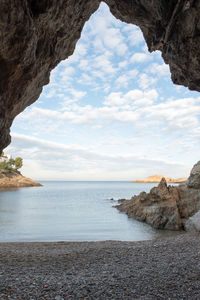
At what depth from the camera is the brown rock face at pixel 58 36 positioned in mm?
6836

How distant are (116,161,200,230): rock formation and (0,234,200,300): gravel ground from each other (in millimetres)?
11178

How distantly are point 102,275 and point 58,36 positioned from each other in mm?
10030

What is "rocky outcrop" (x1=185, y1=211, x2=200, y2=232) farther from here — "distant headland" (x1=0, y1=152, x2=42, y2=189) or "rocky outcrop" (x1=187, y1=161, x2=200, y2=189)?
"distant headland" (x1=0, y1=152, x2=42, y2=189)

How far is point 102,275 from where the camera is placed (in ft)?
23.7

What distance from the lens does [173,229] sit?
2059 cm

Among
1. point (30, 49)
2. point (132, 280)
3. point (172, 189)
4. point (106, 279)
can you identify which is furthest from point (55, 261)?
point (172, 189)

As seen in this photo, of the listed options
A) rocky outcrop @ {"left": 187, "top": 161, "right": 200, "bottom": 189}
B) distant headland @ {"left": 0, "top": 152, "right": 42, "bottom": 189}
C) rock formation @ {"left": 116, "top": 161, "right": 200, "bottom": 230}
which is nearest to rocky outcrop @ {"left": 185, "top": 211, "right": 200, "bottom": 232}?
rock formation @ {"left": 116, "top": 161, "right": 200, "bottom": 230}

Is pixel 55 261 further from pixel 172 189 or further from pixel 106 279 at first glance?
pixel 172 189

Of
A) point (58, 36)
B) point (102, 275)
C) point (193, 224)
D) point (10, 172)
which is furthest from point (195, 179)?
point (10, 172)

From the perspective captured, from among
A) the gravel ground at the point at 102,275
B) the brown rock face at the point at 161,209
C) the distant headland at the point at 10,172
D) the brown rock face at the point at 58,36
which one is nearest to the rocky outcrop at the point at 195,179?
the brown rock face at the point at 161,209

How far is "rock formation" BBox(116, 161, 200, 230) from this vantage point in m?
21.7

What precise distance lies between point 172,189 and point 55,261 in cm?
1811

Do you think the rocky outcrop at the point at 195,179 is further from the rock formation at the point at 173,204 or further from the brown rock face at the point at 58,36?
the brown rock face at the point at 58,36

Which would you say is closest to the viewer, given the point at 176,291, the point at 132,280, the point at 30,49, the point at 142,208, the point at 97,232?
the point at 176,291
